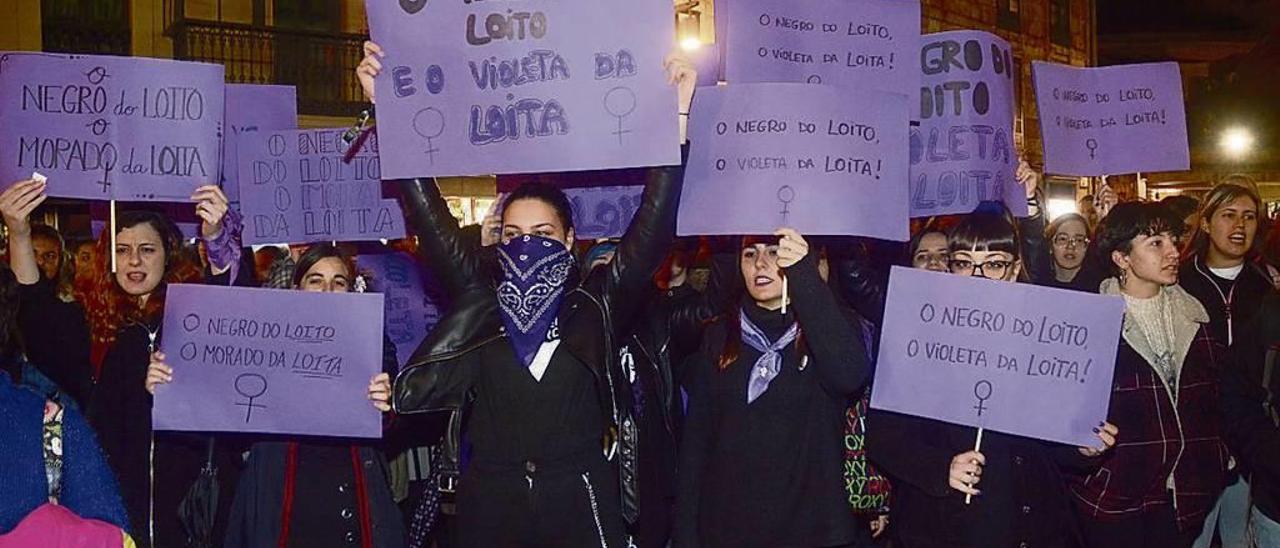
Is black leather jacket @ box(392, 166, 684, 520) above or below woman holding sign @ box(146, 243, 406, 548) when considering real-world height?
above

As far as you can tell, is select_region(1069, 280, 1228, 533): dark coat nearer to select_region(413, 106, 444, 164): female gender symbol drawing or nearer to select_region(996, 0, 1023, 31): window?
select_region(413, 106, 444, 164): female gender symbol drawing

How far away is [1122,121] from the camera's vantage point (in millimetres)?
6449

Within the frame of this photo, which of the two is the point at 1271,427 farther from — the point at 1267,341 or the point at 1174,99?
the point at 1174,99

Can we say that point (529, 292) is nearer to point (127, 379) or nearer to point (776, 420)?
point (776, 420)

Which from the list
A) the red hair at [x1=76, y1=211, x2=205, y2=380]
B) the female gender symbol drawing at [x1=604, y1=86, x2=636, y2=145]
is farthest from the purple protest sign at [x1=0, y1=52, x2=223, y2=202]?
the female gender symbol drawing at [x1=604, y1=86, x2=636, y2=145]

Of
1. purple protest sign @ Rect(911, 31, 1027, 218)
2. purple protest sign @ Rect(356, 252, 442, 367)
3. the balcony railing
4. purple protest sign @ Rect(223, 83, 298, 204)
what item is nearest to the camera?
purple protest sign @ Rect(911, 31, 1027, 218)

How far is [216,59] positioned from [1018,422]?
17.3m

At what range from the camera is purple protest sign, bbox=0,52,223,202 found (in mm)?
5082

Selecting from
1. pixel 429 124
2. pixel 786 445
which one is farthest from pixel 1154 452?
pixel 429 124

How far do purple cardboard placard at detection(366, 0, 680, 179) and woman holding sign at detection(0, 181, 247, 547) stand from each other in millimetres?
1040

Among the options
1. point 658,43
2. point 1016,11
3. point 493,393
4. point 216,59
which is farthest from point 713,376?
point 1016,11

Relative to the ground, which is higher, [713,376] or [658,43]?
[658,43]

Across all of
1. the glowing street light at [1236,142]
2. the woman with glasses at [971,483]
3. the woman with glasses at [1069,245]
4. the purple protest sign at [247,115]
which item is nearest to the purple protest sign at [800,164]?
the woman with glasses at [971,483]

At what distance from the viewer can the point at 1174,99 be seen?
21.4ft
